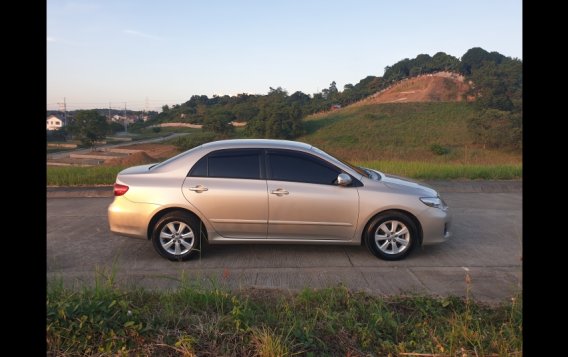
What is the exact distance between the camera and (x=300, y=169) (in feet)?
18.4

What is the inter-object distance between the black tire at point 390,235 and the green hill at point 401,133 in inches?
667

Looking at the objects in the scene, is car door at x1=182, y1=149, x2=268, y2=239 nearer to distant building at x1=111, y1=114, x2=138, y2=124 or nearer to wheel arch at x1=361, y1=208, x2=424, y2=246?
wheel arch at x1=361, y1=208, x2=424, y2=246

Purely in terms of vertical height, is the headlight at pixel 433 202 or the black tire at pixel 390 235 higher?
the headlight at pixel 433 202

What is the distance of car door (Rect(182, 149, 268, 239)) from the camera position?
17.9ft

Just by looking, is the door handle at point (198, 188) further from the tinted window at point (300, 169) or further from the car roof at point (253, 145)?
the tinted window at point (300, 169)

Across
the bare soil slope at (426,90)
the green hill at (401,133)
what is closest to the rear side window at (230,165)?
the green hill at (401,133)

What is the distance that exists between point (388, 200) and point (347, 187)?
537mm

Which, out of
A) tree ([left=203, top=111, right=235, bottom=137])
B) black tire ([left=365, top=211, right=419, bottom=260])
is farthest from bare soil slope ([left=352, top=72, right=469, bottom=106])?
A: black tire ([left=365, top=211, right=419, bottom=260])

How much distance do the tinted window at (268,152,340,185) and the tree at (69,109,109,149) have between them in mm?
20573

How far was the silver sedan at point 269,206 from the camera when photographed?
5.46 meters

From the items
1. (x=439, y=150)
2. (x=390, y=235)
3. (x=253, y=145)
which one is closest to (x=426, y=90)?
(x=439, y=150)

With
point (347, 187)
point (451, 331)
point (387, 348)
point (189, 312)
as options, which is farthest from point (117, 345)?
point (347, 187)

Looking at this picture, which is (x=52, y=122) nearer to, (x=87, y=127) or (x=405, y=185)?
(x=405, y=185)

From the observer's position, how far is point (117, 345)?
2918 millimetres
